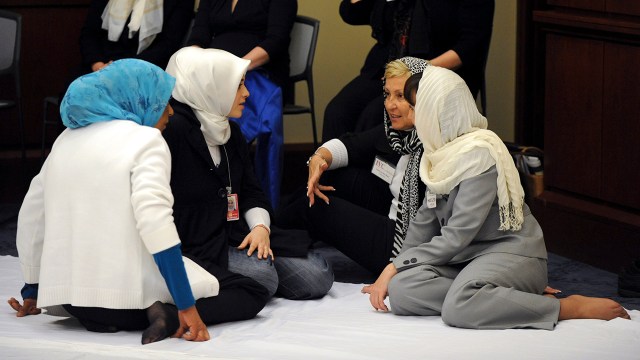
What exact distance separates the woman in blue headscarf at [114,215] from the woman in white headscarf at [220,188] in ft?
1.23

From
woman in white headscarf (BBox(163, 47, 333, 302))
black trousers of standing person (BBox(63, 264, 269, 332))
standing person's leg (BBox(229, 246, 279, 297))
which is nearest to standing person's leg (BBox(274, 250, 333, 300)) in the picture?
woman in white headscarf (BBox(163, 47, 333, 302))

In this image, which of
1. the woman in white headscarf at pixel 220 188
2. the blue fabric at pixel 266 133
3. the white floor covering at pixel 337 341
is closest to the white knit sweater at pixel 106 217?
the white floor covering at pixel 337 341

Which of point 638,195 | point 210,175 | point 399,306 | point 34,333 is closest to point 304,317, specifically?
point 399,306

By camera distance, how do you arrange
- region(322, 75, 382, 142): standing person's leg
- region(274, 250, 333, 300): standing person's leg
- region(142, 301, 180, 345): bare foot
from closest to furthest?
1. region(142, 301, 180, 345): bare foot
2. region(274, 250, 333, 300): standing person's leg
3. region(322, 75, 382, 142): standing person's leg

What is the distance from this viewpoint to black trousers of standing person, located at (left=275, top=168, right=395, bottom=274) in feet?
12.6

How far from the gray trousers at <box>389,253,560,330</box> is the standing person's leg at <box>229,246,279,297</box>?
1.37 ft

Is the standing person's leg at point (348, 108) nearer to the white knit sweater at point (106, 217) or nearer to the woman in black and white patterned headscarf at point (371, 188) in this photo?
the woman in black and white patterned headscarf at point (371, 188)

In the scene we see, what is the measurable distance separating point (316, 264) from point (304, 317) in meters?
0.34

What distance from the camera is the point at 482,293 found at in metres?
3.04

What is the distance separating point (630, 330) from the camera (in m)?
2.95

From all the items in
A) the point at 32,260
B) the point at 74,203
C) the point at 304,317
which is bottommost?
the point at 304,317

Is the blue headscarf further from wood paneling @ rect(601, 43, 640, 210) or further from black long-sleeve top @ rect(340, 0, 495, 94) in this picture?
wood paneling @ rect(601, 43, 640, 210)

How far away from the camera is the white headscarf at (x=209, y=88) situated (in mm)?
3387

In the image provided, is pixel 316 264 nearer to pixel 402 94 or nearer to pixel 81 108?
pixel 402 94
